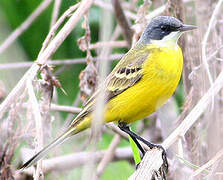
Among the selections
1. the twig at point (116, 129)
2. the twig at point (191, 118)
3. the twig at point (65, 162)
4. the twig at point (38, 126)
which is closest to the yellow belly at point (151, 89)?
the twig at point (116, 129)

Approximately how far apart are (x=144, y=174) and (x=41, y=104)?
1194 millimetres

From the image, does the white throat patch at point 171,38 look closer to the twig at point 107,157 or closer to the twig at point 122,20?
the twig at point 122,20

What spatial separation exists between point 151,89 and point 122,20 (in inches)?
43.3

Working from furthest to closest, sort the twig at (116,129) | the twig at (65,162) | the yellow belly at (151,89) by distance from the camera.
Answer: the twig at (65,162) → the twig at (116,129) → the yellow belly at (151,89)

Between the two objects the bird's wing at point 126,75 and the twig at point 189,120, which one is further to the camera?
the bird's wing at point 126,75

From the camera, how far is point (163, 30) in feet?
12.5

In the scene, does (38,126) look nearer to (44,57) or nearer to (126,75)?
(44,57)

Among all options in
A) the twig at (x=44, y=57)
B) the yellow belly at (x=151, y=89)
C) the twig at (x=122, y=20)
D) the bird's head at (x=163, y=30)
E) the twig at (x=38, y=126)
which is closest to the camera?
the twig at (x=38, y=126)

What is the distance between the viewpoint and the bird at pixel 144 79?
11.5 ft

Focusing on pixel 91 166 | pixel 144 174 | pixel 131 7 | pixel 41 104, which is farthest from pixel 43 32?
pixel 91 166

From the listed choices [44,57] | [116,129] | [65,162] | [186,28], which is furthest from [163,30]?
[65,162]

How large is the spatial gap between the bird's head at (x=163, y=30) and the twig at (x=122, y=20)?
0.48 m

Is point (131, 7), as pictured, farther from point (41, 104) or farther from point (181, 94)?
point (41, 104)

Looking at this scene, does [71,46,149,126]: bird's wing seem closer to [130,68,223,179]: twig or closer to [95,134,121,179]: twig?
[130,68,223,179]: twig
